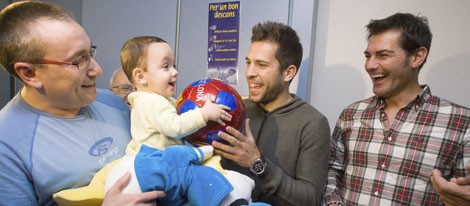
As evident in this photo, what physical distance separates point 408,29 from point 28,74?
1.81 m

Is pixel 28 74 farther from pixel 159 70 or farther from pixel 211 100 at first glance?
pixel 211 100

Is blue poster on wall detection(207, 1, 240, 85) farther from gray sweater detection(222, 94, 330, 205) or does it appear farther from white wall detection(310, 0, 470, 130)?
gray sweater detection(222, 94, 330, 205)

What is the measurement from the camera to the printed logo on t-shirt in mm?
1228

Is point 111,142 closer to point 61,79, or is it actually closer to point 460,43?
point 61,79

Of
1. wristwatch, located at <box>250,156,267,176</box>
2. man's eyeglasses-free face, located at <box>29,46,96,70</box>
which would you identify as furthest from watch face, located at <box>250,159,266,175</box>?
man's eyeglasses-free face, located at <box>29,46,96,70</box>

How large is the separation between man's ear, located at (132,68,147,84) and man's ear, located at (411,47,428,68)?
1.43 metres

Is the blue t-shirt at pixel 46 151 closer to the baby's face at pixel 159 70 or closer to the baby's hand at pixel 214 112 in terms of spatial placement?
the baby's face at pixel 159 70

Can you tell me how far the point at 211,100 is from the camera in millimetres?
1168

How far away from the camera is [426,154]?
1575 mm

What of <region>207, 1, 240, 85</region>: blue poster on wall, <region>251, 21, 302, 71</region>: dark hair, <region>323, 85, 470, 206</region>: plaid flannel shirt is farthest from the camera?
<region>207, 1, 240, 85</region>: blue poster on wall

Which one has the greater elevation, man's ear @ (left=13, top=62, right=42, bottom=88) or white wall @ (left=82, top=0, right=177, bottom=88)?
white wall @ (left=82, top=0, right=177, bottom=88)

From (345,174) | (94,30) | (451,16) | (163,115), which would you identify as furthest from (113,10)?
(451,16)

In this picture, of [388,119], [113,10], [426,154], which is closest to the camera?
[426,154]

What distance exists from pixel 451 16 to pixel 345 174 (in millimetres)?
1179
